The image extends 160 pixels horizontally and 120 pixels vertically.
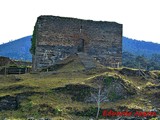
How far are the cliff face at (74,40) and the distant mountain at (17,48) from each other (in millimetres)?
123006

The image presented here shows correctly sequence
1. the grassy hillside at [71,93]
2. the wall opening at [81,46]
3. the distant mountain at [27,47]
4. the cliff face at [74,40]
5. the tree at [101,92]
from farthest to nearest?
the distant mountain at [27,47] → the wall opening at [81,46] → the cliff face at [74,40] → the tree at [101,92] → the grassy hillside at [71,93]

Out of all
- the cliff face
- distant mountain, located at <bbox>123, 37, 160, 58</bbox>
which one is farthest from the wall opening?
distant mountain, located at <bbox>123, 37, 160, 58</bbox>

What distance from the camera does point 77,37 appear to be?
1732 inches

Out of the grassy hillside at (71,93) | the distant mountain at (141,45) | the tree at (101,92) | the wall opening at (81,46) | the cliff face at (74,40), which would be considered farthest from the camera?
the distant mountain at (141,45)

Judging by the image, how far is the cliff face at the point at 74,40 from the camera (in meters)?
42.6

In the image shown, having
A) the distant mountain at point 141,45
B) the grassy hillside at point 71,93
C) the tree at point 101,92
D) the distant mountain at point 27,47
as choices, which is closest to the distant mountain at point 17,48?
the distant mountain at point 27,47

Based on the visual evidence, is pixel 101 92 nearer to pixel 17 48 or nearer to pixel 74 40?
pixel 74 40

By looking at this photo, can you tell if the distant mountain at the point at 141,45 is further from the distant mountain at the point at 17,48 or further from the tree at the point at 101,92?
the tree at the point at 101,92

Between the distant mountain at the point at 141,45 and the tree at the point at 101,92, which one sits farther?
the distant mountain at the point at 141,45

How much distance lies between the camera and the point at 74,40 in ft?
144

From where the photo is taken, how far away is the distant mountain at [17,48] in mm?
171500

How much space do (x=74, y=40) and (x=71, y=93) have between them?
1318cm

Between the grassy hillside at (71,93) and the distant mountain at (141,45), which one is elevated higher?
the distant mountain at (141,45)

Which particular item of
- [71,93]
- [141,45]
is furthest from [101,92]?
[141,45]
